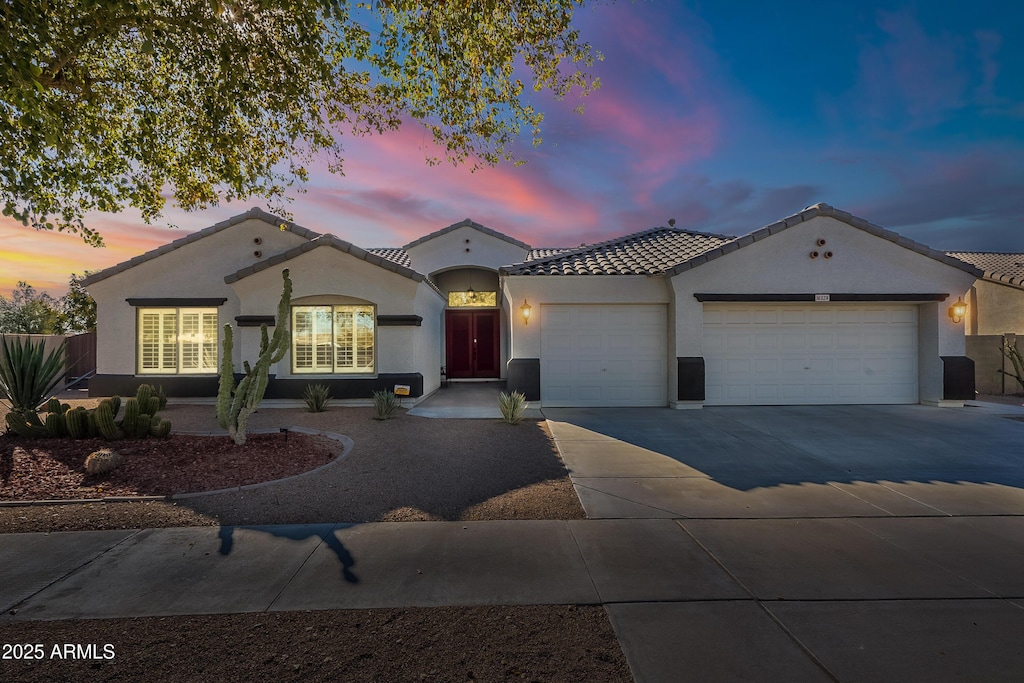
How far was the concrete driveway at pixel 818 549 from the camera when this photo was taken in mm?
2883

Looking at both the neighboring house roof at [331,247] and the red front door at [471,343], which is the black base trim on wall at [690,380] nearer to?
the neighboring house roof at [331,247]

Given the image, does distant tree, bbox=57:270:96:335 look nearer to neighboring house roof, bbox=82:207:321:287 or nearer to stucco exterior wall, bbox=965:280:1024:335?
neighboring house roof, bbox=82:207:321:287

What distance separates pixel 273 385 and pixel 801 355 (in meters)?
13.9

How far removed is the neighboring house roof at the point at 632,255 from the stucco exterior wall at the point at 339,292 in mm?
3068

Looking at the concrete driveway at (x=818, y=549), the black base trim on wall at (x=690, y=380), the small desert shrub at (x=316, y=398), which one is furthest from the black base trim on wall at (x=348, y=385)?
the black base trim on wall at (x=690, y=380)

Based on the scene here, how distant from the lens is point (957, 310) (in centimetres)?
1202

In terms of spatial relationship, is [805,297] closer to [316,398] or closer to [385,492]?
[385,492]

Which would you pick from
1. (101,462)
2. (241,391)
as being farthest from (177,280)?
(101,462)

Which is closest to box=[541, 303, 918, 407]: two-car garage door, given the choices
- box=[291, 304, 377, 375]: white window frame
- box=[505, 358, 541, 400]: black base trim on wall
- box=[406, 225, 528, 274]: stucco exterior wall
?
box=[505, 358, 541, 400]: black base trim on wall

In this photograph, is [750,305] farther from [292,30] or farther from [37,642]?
[37,642]

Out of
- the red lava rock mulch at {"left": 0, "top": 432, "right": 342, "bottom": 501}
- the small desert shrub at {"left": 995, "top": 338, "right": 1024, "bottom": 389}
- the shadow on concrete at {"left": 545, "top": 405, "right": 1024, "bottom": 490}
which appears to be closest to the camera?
the red lava rock mulch at {"left": 0, "top": 432, "right": 342, "bottom": 501}

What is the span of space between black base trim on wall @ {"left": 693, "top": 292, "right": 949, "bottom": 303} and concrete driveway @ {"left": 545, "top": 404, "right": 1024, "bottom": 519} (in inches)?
113

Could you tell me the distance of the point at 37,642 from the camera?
2.98 metres

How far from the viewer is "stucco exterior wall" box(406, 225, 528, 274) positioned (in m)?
19.5
